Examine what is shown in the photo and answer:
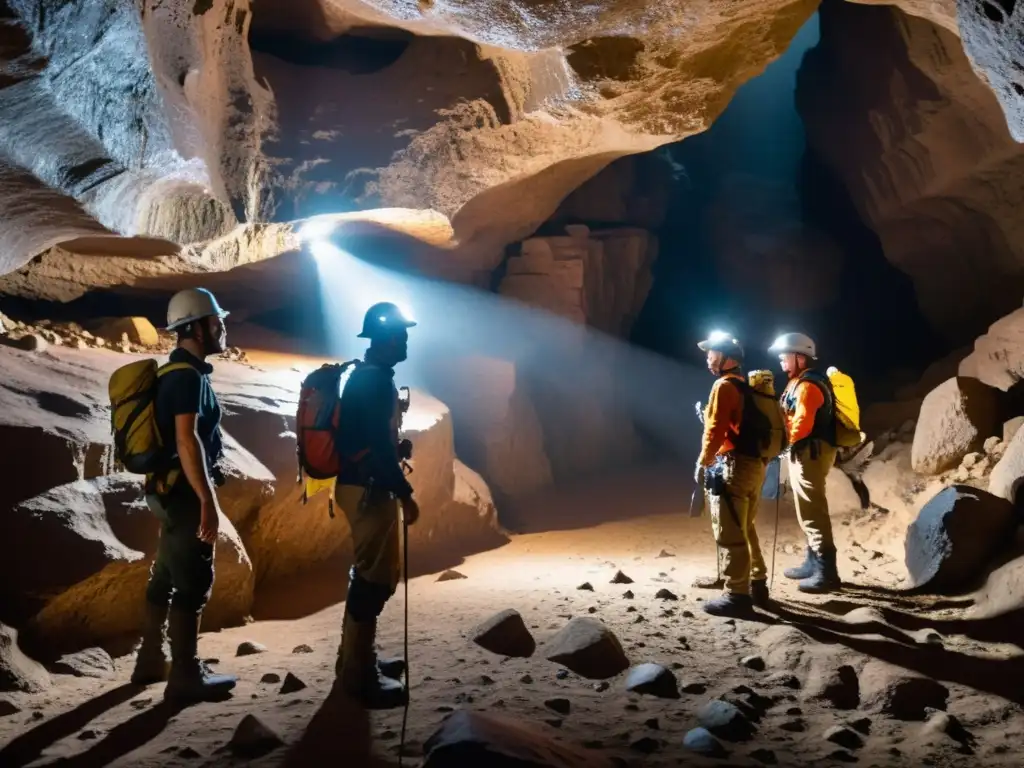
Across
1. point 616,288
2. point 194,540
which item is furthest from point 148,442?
point 616,288

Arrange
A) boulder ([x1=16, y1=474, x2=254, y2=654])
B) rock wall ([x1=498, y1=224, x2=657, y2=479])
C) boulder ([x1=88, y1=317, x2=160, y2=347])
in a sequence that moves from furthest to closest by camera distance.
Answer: rock wall ([x1=498, y1=224, x2=657, y2=479]), boulder ([x1=88, y1=317, x2=160, y2=347]), boulder ([x1=16, y1=474, x2=254, y2=654])

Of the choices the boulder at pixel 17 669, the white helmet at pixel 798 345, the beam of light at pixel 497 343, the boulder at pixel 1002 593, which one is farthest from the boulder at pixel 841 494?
the boulder at pixel 17 669

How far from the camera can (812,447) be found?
6.30m

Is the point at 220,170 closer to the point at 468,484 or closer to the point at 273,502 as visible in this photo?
the point at 273,502

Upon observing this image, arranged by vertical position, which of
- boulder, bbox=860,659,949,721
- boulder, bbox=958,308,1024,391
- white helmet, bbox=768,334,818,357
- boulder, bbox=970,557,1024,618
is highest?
boulder, bbox=958,308,1024,391

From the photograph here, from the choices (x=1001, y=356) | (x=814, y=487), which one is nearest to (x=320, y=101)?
(x=814, y=487)

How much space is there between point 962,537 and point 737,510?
7.06 ft

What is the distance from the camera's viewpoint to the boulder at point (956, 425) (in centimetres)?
853

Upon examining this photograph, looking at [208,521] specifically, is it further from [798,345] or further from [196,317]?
[798,345]

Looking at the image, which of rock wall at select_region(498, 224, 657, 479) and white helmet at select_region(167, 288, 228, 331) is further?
rock wall at select_region(498, 224, 657, 479)

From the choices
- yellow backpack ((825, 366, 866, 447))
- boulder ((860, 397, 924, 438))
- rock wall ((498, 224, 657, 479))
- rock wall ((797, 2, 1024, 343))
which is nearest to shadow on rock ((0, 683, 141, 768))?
yellow backpack ((825, 366, 866, 447))

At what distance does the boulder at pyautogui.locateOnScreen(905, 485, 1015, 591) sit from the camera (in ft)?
19.7

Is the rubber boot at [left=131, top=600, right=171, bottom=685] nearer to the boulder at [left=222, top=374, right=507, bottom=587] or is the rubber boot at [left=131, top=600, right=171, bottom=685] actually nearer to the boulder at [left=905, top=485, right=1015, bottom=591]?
the boulder at [left=222, top=374, right=507, bottom=587]

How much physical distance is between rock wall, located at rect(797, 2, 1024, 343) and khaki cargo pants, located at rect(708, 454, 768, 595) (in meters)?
7.07
